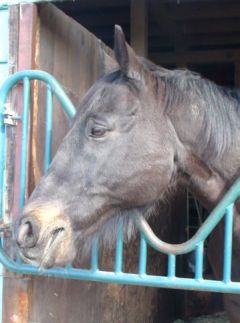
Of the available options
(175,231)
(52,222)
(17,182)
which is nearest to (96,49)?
(17,182)

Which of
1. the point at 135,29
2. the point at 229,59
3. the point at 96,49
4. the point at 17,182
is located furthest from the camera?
the point at 229,59

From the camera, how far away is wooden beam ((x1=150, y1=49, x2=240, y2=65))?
5395 mm

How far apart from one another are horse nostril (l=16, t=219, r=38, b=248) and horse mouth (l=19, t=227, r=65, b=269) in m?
0.03

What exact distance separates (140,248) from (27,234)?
558mm

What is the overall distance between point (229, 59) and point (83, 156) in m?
3.87

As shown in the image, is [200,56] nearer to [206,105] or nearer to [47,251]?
[206,105]

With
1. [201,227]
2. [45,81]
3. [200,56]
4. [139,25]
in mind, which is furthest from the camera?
[200,56]

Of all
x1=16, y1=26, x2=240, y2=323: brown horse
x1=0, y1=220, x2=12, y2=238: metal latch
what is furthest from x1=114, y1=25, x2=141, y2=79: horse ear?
x1=0, y1=220, x2=12, y2=238: metal latch

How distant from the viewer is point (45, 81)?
90.7 inches

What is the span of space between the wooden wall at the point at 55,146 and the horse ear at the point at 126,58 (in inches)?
26.2

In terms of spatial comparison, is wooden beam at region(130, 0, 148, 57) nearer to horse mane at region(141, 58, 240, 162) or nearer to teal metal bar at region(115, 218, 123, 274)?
horse mane at region(141, 58, 240, 162)

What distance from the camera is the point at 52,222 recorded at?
1873mm

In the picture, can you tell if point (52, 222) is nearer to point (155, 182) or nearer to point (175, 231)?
point (155, 182)

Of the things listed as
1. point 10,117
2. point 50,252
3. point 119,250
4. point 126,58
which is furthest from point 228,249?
point 10,117
